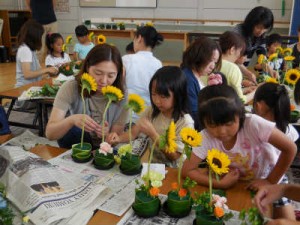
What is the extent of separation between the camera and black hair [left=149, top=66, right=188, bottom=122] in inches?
62.1

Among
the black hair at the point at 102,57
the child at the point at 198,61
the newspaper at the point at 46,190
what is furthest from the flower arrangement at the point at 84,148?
the child at the point at 198,61

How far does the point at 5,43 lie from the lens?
312 inches

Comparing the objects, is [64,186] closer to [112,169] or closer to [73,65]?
[112,169]

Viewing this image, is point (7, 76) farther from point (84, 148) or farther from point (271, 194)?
point (271, 194)

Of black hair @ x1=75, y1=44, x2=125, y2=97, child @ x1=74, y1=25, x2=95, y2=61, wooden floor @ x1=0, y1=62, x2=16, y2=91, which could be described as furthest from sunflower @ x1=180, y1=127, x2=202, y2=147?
wooden floor @ x1=0, y1=62, x2=16, y2=91

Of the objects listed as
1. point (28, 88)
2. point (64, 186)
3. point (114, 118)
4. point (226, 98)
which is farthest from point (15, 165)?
point (28, 88)

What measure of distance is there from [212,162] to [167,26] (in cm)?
726

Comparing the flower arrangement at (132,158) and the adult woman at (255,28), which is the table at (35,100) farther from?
the adult woman at (255,28)

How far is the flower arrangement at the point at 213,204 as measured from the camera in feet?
3.01

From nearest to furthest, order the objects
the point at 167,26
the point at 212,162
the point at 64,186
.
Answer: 1. the point at 212,162
2. the point at 64,186
3. the point at 167,26

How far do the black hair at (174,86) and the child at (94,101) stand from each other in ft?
0.78

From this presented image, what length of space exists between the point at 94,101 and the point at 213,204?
1.08 meters

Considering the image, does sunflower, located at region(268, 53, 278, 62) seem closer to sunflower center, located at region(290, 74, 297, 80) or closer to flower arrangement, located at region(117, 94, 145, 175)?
sunflower center, located at region(290, 74, 297, 80)

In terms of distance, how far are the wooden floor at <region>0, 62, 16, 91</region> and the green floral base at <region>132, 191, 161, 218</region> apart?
467cm
